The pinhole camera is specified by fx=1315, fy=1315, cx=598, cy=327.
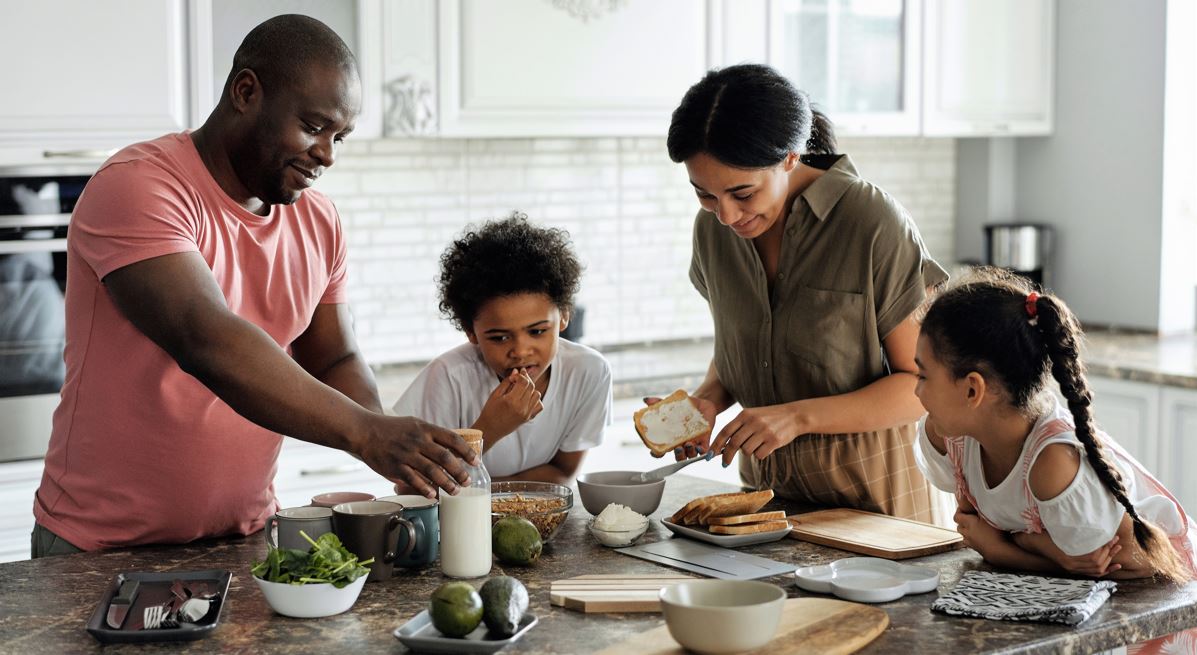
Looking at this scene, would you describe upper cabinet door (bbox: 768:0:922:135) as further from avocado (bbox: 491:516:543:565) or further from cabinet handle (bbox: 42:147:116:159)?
avocado (bbox: 491:516:543:565)

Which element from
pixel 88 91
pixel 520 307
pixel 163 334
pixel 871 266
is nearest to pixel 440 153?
pixel 88 91

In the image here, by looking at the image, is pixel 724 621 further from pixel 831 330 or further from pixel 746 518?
pixel 831 330

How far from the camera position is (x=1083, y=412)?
6.11ft

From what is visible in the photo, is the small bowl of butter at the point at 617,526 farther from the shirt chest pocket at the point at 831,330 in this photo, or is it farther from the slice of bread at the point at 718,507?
the shirt chest pocket at the point at 831,330

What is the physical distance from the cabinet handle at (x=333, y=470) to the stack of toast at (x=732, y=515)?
1.55 meters

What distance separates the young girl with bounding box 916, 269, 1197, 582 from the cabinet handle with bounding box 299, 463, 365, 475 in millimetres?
1852

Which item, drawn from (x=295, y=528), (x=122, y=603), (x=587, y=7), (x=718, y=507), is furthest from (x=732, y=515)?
(x=587, y=7)

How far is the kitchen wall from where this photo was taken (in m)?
4.08

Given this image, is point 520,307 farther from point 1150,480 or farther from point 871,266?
point 1150,480

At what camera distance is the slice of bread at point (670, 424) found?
2336mm

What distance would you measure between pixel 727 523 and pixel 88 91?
6.84 feet

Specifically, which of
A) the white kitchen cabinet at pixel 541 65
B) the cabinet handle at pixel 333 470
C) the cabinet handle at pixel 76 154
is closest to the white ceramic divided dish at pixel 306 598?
the cabinet handle at pixel 333 470

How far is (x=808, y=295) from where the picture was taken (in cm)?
241

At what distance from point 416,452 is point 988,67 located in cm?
345
